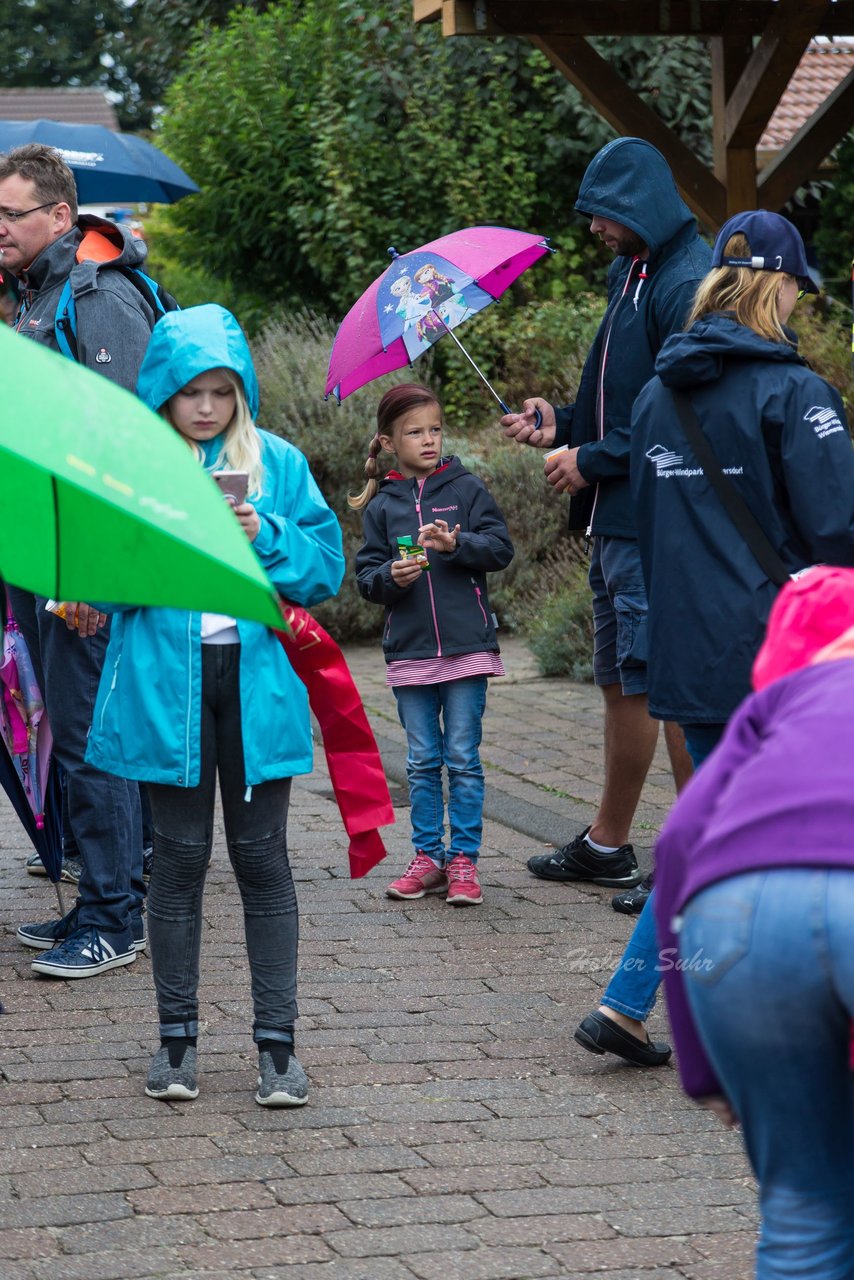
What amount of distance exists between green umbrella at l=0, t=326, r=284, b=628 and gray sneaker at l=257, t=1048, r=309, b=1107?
77.1 inches

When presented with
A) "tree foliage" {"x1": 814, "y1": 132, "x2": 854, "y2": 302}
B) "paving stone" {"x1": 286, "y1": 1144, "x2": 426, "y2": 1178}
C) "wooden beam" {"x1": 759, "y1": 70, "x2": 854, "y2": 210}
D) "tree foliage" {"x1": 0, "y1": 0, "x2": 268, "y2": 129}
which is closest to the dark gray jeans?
"paving stone" {"x1": 286, "y1": 1144, "x2": 426, "y2": 1178}

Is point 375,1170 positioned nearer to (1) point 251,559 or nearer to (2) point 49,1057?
(2) point 49,1057

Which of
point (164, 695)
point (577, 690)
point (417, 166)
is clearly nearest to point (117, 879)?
point (164, 695)

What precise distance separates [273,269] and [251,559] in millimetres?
15259

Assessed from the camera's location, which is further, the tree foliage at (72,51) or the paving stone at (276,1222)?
the tree foliage at (72,51)

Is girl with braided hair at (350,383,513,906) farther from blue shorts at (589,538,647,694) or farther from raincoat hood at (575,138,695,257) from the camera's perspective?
raincoat hood at (575,138,695,257)

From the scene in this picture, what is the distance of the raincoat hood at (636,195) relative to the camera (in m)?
5.14

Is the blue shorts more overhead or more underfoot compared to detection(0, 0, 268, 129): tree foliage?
more underfoot

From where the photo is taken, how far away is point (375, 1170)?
142 inches

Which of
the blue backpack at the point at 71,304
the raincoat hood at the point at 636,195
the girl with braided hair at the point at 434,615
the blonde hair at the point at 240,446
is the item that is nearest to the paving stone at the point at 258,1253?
the blonde hair at the point at 240,446

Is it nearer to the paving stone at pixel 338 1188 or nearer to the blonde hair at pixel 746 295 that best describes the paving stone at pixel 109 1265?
the paving stone at pixel 338 1188

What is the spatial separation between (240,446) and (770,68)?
6837mm

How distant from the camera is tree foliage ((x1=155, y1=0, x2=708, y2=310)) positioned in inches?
596

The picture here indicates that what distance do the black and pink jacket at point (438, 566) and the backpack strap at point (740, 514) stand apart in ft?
5.39
